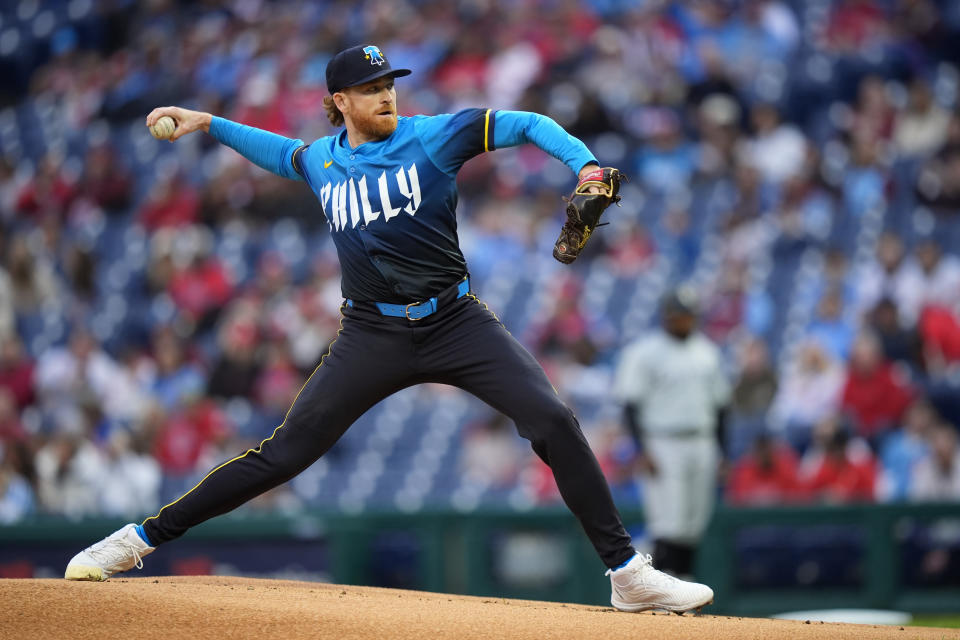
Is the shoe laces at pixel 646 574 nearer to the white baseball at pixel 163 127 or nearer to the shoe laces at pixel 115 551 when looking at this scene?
the shoe laces at pixel 115 551

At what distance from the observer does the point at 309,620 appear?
417 cm

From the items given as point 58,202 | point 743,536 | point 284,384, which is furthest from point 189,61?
point 743,536

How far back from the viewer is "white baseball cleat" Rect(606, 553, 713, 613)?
14.6ft

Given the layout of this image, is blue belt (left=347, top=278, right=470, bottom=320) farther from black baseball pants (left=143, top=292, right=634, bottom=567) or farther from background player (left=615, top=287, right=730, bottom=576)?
background player (left=615, top=287, right=730, bottom=576)

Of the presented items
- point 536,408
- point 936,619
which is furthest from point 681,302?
point 536,408

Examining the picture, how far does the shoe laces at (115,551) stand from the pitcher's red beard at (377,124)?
179 centimetres

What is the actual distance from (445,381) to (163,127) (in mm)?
1443

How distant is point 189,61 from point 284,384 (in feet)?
20.0

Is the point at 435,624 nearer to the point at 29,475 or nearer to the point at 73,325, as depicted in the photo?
the point at 29,475

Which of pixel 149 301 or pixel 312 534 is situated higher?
pixel 149 301

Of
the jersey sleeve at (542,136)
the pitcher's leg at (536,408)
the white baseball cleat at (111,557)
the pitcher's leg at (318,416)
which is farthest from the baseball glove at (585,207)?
the white baseball cleat at (111,557)

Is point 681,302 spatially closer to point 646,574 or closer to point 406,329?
point 646,574

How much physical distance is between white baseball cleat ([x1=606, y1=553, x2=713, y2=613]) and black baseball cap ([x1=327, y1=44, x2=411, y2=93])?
1.95 meters

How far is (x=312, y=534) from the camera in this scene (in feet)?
26.9
